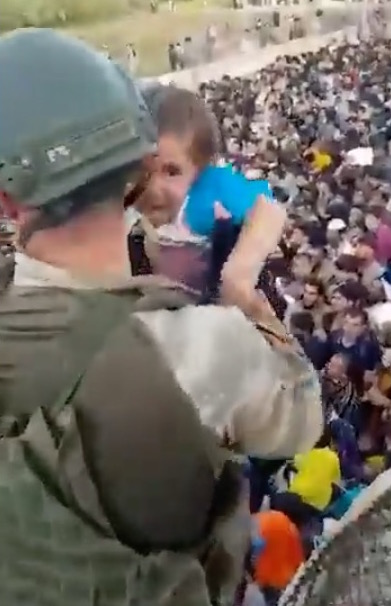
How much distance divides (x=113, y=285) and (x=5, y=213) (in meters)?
0.06

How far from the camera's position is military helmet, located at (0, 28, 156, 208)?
0.45 metres

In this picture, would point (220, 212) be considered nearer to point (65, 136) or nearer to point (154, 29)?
point (65, 136)

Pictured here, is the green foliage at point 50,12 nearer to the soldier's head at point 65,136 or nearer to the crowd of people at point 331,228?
the crowd of people at point 331,228

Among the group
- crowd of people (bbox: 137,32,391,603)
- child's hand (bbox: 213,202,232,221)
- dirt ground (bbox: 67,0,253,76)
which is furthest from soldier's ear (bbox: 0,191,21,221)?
dirt ground (bbox: 67,0,253,76)

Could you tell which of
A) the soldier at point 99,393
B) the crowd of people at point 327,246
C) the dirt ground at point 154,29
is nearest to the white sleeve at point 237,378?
the soldier at point 99,393

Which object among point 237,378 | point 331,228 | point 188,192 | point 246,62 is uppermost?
point 237,378

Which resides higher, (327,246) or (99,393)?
(99,393)

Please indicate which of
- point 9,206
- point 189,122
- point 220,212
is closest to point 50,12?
point 189,122

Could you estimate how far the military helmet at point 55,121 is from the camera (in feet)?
1.47

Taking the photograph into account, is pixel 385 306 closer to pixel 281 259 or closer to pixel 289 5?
pixel 281 259

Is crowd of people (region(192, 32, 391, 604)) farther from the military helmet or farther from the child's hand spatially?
the military helmet

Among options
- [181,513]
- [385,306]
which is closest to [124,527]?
[181,513]

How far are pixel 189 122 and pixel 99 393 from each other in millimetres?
435

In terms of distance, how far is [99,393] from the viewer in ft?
1.40
